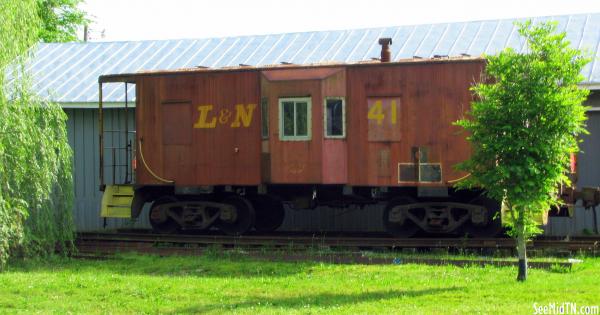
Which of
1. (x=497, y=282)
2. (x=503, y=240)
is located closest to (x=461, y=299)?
(x=497, y=282)

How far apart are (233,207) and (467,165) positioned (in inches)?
286

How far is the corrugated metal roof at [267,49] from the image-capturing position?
2298 centimetres

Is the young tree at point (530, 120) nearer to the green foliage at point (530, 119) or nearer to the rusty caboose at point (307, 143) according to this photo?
the green foliage at point (530, 119)

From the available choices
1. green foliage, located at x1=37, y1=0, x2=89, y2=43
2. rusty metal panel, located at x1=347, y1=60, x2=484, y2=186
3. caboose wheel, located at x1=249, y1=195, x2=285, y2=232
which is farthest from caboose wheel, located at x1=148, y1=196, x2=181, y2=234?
green foliage, located at x1=37, y1=0, x2=89, y2=43

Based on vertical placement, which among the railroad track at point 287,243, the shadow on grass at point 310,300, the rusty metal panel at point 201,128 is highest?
the rusty metal panel at point 201,128

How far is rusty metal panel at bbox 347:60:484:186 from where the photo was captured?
1627 centimetres

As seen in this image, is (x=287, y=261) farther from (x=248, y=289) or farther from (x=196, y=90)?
(x=196, y=90)

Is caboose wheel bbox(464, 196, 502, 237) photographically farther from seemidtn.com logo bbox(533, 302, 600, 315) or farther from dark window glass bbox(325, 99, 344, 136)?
seemidtn.com logo bbox(533, 302, 600, 315)

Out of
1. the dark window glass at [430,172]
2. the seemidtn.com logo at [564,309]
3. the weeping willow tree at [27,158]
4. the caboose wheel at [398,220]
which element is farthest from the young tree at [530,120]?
the weeping willow tree at [27,158]

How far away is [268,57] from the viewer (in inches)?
988

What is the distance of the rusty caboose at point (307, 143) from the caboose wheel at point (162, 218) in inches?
1.1

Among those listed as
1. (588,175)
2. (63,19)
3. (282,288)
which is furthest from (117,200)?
(63,19)

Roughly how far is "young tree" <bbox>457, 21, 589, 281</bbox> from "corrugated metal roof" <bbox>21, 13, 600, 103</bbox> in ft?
33.7

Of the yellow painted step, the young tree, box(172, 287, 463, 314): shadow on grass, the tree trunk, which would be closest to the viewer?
box(172, 287, 463, 314): shadow on grass
